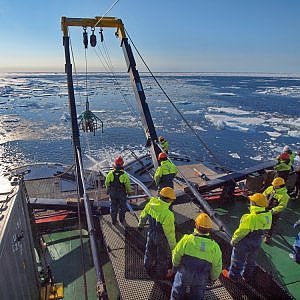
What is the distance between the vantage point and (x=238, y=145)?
20375 millimetres

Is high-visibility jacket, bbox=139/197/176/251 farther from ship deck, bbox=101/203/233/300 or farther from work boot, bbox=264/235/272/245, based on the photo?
work boot, bbox=264/235/272/245

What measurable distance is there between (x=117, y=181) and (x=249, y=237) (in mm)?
2176

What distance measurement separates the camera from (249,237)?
383 cm

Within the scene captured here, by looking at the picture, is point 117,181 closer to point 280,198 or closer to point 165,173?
point 165,173

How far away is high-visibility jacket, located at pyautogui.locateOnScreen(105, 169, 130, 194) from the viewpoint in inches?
195

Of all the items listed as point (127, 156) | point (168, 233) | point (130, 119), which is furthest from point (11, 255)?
point (130, 119)

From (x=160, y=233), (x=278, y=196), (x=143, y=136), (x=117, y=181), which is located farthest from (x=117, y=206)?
(x=143, y=136)

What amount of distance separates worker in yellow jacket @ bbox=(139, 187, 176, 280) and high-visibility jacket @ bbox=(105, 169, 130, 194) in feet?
3.37

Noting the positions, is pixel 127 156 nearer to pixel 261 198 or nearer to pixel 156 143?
pixel 156 143

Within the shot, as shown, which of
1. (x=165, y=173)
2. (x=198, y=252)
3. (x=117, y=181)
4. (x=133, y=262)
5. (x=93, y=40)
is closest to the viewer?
(x=198, y=252)

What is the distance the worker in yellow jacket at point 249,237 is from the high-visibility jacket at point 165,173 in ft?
6.83

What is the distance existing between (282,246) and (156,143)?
3213mm

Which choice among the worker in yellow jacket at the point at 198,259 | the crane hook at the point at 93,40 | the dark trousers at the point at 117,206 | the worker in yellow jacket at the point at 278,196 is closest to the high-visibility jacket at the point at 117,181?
the dark trousers at the point at 117,206

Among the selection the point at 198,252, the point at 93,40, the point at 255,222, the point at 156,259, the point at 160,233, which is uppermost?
the point at 93,40
